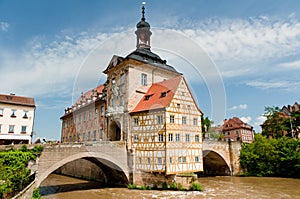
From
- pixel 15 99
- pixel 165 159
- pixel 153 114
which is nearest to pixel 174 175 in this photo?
pixel 165 159

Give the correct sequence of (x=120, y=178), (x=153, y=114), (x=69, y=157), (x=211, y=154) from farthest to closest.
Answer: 1. (x=211, y=154)
2. (x=120, y=178)
3. (x=153, y=114)
4. (x=69, y=157)

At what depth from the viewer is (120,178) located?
2245 cm

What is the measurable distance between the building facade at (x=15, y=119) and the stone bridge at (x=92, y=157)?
1019 cm

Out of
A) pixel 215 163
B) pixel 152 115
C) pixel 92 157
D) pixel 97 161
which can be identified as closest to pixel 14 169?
pixel 92 157

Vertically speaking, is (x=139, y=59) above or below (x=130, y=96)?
above

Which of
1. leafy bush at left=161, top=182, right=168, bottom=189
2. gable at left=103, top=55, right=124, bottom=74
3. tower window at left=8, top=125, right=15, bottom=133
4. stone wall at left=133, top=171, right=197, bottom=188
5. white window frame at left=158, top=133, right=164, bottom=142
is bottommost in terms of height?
leafy bush at left=161, top=182, right=168, bottom=189

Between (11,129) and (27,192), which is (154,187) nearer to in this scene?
(27,192)

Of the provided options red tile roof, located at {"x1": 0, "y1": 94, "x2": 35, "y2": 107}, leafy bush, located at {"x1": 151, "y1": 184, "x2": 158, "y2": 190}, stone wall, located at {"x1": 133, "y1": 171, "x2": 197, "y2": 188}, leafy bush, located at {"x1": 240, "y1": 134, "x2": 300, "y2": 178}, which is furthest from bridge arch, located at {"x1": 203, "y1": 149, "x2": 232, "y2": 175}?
red tile roof, located at {"x1": 0, "y1": 94, "x2": 35, "y2": 107}

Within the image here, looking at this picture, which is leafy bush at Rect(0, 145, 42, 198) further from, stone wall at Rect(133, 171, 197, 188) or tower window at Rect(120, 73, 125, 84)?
tower window at Rect(120, 73, 125, 84)

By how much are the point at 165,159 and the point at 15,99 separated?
19.2 metres

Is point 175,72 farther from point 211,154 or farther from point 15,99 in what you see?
point 15,99

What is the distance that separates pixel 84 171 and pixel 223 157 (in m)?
17.8

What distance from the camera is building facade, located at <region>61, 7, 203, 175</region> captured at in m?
19.9

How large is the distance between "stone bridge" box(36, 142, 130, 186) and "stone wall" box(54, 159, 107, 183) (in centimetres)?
200
